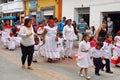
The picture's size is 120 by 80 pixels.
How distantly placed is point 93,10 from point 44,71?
413 inches

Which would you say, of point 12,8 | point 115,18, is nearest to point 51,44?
point 115,18

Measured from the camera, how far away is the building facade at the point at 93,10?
717 inches

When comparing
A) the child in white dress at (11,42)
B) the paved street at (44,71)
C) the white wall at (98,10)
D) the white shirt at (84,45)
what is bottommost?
the paved street at (44,71)

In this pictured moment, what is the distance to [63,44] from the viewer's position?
13.4 meters

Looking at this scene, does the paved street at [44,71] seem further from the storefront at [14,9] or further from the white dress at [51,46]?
the storefront at [14,9]

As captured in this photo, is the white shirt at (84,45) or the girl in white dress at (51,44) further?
the girl in white dress at (51,44)

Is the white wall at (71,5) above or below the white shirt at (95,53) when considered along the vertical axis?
above

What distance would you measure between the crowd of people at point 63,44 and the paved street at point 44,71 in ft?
1.04

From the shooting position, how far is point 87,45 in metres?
9.41

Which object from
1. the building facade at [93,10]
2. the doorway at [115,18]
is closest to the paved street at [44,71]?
the doorway at [115,18]

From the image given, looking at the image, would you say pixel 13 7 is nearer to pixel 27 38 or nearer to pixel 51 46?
pixel 51 46

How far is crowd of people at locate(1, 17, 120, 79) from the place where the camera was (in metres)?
9.58

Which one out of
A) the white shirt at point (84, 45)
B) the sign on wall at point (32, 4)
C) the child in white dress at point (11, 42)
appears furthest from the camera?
the sign on wall at point (32, 4)

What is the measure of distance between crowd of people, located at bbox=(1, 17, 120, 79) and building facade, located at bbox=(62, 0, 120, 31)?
2311 mm
